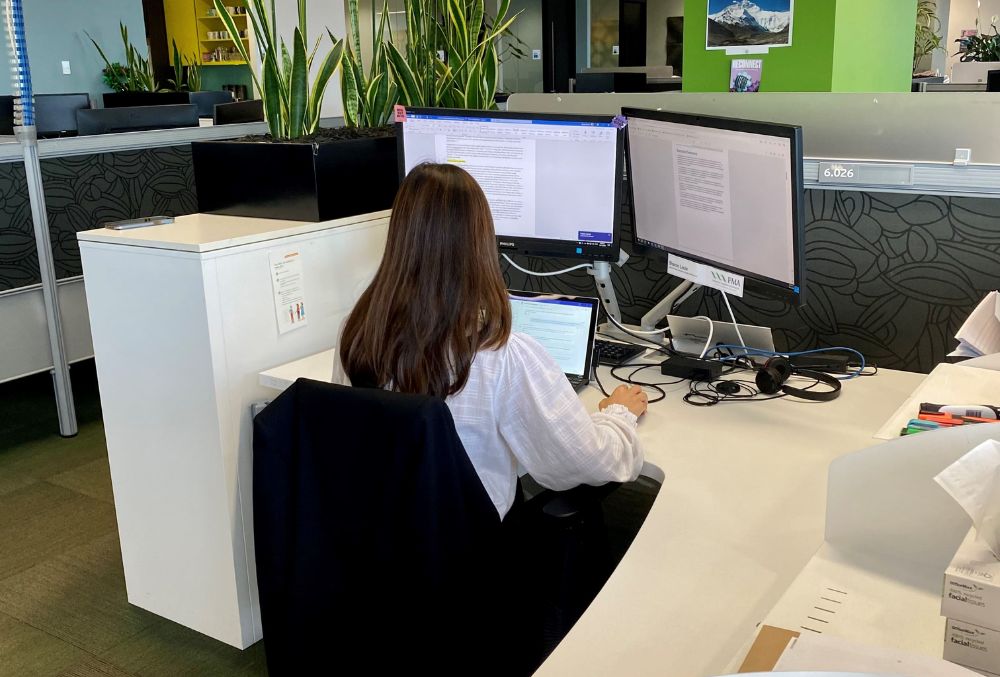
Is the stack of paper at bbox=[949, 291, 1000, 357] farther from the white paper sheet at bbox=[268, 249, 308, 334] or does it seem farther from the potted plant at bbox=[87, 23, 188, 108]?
the potted plant at bbox=[87, 23, 188, 108]

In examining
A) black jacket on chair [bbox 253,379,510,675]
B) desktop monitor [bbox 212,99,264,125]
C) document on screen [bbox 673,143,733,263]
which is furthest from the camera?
desktop monitor [bbox 212,99,264,125]

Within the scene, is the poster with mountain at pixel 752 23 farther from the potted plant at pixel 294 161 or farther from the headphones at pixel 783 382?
the headphones at pixel 783 382

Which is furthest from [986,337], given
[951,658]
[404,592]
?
[404,592]

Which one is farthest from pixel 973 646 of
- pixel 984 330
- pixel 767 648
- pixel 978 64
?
pixel 978 64

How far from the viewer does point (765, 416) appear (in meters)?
1.74

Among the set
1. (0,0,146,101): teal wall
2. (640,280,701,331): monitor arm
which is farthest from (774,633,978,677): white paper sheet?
(0,0,146,101): teal wall

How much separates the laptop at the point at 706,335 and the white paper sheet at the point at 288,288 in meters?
0.83

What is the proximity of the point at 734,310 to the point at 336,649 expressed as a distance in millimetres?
1238

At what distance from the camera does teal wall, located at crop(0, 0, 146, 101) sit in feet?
27.1

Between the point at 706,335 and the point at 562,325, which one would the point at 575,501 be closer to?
the point at 562,325

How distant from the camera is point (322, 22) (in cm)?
648

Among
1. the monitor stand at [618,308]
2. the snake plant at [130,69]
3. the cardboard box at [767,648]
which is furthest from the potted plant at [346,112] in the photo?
the snake plant at [130,69]

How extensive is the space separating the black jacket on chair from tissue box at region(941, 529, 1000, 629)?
0.66m

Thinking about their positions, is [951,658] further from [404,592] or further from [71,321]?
[71,321]
